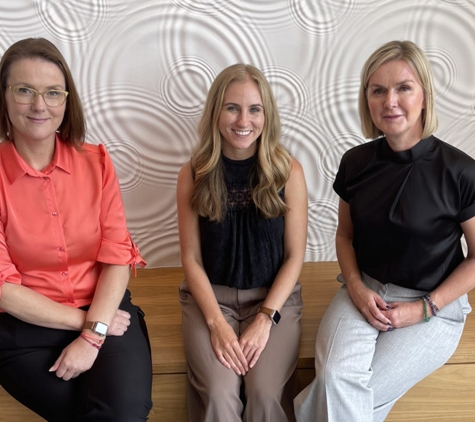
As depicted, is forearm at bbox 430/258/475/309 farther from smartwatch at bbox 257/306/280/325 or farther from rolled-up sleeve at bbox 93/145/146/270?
rolled-up sleeve at bbox 93/145/146/270

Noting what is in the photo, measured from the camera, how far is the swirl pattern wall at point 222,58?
228 centimetres

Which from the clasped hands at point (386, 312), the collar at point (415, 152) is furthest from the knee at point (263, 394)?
the collar at point (415, 152)

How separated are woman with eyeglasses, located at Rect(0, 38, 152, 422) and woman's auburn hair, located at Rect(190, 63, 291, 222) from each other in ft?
1.02

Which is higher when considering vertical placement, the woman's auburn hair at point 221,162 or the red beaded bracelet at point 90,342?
the woman's auburn hair at point 221,162

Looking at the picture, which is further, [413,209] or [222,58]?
[222,58]

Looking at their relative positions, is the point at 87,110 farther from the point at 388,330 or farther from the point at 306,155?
the point at 388,330

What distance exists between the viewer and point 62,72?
1.68 m

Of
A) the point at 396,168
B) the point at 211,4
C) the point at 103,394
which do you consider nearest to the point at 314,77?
the point at 211,4

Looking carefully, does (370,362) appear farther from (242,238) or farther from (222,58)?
(222,58)

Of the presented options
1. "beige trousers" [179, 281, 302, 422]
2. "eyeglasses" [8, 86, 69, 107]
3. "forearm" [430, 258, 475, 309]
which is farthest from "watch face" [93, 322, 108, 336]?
"forearm" [430, 258, 475, 309]

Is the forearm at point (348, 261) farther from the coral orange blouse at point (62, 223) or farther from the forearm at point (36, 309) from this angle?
the forearm at point (36, 309)

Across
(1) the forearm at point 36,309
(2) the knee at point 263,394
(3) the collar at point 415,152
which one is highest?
(3) the collar at point 415,152

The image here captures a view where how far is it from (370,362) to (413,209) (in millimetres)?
503

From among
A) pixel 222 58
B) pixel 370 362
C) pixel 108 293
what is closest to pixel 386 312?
pixel 370 362
